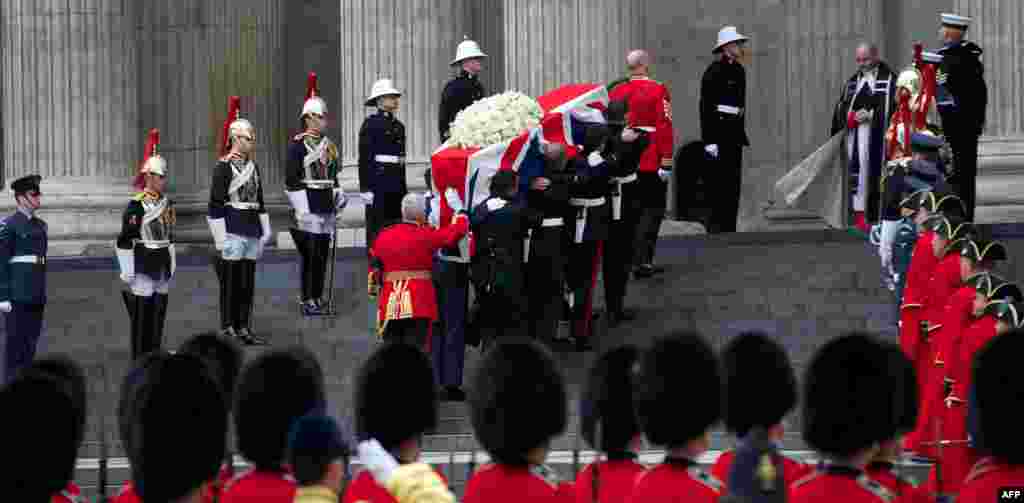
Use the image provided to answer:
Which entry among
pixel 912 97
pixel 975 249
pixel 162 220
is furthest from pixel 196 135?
pixel 975 249

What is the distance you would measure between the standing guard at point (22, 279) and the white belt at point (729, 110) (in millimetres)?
6961

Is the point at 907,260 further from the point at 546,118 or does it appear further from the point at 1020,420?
the point at 1020,420

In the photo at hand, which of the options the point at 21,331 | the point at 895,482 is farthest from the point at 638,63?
the point at 895,482

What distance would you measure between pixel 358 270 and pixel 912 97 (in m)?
5.97

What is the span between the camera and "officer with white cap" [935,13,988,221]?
2330cm

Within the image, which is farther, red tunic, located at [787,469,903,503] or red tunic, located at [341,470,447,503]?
red tunic, located at [341,470,447,503]

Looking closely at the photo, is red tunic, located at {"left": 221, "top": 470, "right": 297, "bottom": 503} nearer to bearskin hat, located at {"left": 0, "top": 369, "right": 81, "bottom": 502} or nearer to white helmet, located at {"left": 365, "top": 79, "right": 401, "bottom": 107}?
bearskin hat, located at {"left": 0, "top": 369, "right": 81, "bottom": 502}

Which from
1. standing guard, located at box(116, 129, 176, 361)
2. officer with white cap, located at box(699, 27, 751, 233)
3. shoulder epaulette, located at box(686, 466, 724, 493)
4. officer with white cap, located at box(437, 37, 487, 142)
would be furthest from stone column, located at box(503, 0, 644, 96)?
shoulder epaulette, located at box(686, 466, 724, 493)

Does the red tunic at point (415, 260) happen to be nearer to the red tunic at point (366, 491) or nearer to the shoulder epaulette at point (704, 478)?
the red tunic at point (366, 491)

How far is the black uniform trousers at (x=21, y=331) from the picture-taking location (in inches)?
874

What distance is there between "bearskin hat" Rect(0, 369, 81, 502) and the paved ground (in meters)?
8.04

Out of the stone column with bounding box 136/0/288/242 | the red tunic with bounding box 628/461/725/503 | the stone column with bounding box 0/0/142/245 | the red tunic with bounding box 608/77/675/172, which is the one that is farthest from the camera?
the stone column with bounding box 136/0/288/242

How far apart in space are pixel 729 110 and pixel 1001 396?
1427cm

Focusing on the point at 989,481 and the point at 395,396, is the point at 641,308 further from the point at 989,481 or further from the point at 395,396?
the point at 989,481
